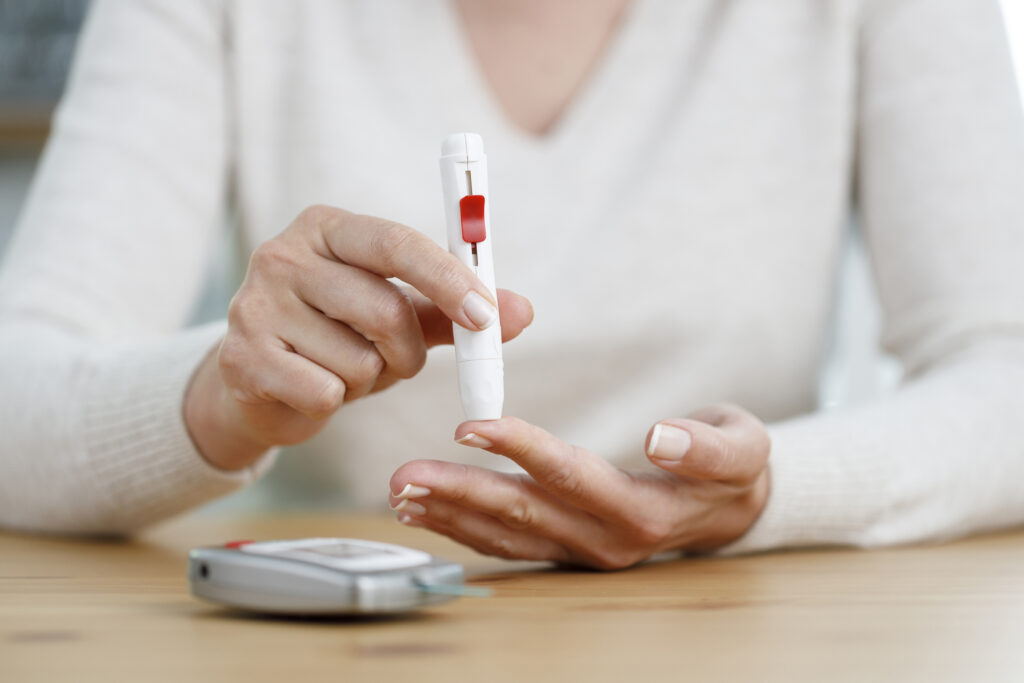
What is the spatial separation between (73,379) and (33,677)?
46cm

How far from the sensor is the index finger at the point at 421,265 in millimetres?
460

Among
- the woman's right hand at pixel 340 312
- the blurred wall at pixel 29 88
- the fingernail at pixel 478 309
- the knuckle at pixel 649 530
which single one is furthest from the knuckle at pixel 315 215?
the blurred wall at pixel 29 88

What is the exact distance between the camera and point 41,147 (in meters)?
2.16

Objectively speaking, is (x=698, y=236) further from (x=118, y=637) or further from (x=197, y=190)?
(x=118, y=637)

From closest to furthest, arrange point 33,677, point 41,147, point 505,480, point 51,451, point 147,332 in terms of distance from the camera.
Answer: point 33,677 < point 505,480 < point 51,451 < point 147,332 < point 41,147

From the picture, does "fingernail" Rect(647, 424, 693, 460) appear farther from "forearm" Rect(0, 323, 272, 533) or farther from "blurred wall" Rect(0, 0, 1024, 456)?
"blurred wall" Rect(0, 0, 1024, 456)

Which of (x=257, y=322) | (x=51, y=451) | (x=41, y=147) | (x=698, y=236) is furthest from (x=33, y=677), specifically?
(x=41, y=147)

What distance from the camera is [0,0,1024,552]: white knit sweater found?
0.86 meters

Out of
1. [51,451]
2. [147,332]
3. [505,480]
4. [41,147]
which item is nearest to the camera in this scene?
[505,480]

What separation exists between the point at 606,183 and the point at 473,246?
54cm

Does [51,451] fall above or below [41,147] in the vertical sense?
below

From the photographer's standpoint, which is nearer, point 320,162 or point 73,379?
point 73,379

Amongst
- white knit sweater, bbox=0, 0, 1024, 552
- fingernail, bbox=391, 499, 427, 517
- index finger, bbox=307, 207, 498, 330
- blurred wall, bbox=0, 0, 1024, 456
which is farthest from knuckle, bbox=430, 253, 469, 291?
blurred wall, bbox=0, 0, 1024, 456

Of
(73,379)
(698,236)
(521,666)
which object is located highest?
(698,236)
